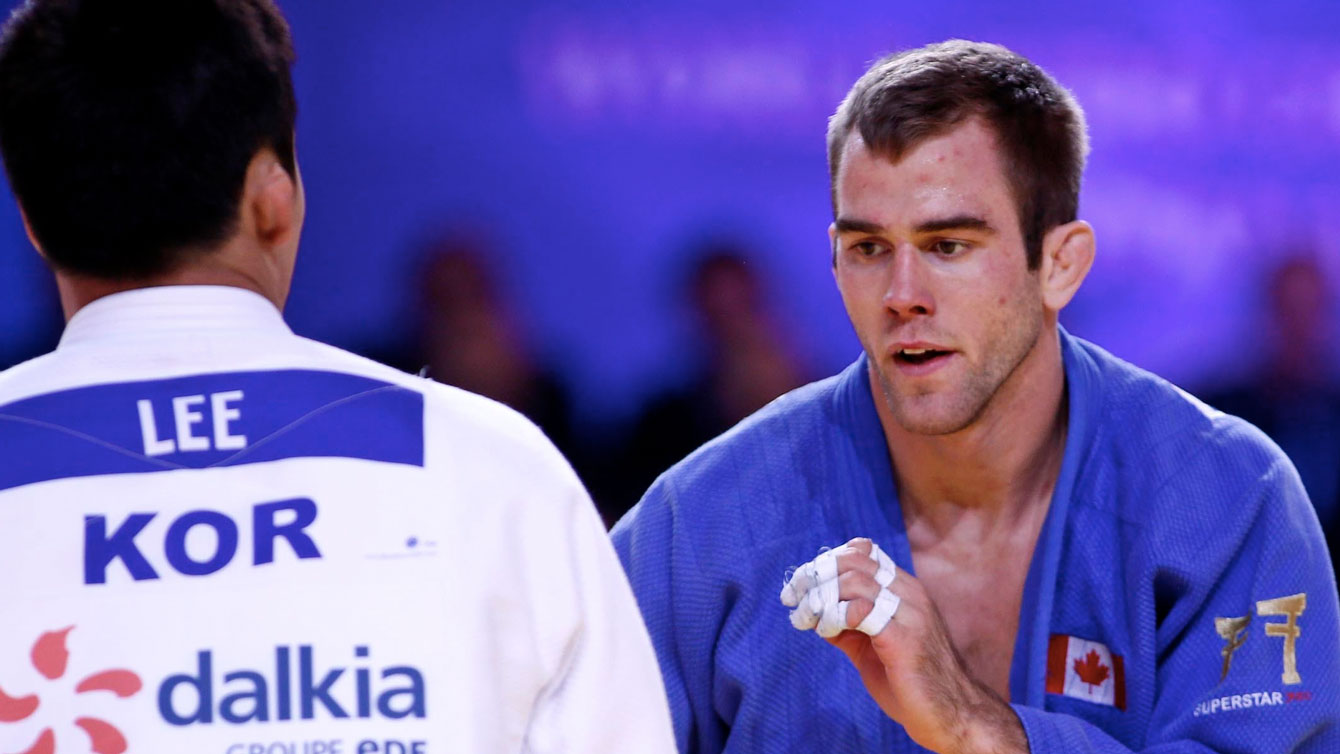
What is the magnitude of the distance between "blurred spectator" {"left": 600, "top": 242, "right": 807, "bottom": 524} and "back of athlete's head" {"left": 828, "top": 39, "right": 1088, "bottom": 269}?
1.10 metres

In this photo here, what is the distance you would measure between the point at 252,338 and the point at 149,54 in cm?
24

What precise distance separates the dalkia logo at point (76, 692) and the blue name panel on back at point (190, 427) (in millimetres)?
141

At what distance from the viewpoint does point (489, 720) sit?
1.30 meters

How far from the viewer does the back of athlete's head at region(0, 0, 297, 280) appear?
1.30 metres

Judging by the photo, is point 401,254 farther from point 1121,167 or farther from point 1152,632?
point 1152,632

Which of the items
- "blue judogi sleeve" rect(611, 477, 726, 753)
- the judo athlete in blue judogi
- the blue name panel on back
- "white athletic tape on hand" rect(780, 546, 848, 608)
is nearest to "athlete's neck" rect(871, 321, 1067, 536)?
the judo athlete in blue judogi

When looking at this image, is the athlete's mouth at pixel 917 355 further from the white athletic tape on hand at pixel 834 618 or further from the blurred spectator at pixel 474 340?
the blurred spectator at pixel 474 340

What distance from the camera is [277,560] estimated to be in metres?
1.29

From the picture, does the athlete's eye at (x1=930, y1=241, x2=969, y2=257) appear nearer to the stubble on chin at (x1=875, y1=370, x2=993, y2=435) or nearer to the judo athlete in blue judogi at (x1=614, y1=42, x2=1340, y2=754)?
the judo athlete in blue judogi at (x1=614, y1=42, x2=1340, y2=754)

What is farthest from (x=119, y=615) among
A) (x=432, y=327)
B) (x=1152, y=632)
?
(x=432, y=327)

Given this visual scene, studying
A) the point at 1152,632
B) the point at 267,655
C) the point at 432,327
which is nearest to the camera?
the point at 267,655

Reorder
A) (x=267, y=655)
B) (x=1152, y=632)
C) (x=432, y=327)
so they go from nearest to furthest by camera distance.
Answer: (x=267, y=655) < (x=1152, y=632) < (x=432, y=327)

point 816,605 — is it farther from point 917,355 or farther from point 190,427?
point 190,427

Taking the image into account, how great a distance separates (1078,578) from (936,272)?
46cm
